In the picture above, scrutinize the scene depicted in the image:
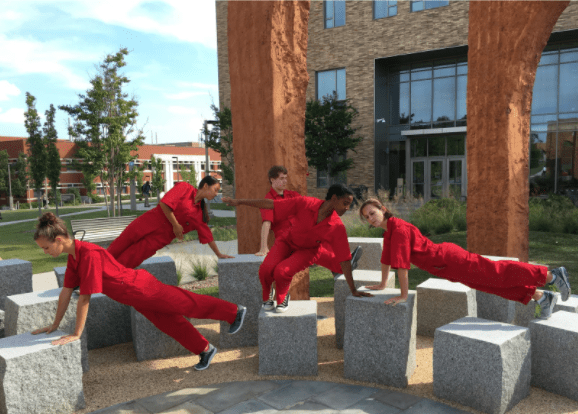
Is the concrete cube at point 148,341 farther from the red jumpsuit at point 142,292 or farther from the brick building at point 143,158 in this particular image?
the brick building at point 143,158

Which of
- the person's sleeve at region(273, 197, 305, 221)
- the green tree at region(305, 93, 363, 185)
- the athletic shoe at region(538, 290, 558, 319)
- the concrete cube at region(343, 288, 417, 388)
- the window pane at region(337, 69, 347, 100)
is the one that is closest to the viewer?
the concrete cube at region(343, 288, 417, 388)

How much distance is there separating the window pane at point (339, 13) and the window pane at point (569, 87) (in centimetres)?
1159

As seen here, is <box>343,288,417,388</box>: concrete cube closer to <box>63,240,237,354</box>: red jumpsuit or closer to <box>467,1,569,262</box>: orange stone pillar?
<box>63,240,237,354</box>: red jumpsuit

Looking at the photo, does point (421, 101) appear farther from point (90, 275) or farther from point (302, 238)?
point (90, 275)

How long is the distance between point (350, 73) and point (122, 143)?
555 inches

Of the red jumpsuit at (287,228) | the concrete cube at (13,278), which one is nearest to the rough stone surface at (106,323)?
the concrete cube at (13,278)

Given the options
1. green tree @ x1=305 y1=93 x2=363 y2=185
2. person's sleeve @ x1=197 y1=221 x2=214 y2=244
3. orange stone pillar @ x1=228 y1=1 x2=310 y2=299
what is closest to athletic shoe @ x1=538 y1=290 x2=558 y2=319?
orange stone pillar @ x1=228 y1=1 x2=310 y2=299

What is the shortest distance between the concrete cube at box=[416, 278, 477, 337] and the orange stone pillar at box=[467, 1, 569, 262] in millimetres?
1835

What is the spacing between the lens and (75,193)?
4600cm

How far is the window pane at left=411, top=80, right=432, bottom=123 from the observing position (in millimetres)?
25312

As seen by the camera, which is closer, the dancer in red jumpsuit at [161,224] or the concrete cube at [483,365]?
the concrete cube at [483,365]

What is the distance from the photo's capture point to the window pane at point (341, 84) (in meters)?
26.0

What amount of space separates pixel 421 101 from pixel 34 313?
2464cm

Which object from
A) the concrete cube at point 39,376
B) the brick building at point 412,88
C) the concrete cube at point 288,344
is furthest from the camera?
the brick building at point 412,88
